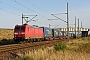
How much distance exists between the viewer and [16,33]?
32719mm

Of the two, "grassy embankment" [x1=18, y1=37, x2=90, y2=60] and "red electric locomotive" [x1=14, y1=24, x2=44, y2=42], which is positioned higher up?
"red electric locomotive" [x1=14, y1=24, x2=44, y2=42]

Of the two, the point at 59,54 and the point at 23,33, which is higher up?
the point at 23,33

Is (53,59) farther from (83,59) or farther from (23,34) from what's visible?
(23,34)

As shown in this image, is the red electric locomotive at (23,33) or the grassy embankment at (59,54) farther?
the red electric locomotive at (23,33)

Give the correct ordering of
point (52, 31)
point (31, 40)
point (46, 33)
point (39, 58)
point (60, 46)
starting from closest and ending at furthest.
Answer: point (39, 58) < point (60, 46) < point (31, 40) < point (46, 33) < point (52, 31)

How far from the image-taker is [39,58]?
452 inches

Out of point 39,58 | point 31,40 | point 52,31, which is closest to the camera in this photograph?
point 39,58

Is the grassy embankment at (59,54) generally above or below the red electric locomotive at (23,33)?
below

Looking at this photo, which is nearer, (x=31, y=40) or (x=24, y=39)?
(x=24, y=39)

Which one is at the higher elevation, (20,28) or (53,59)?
(20,28)

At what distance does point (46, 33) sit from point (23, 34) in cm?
1670

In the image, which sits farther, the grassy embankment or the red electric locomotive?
the red electric locomotive

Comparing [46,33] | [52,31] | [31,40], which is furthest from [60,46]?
[52,31]

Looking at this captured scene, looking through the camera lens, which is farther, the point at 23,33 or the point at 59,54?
the point at 23,33
